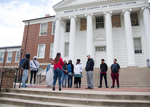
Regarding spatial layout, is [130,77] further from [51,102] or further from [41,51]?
[41,51]

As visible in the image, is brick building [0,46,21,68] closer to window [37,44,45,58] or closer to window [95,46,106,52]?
window [37,44,45,58]

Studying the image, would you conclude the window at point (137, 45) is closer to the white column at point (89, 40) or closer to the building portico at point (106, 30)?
the building portico at point (106, 30)

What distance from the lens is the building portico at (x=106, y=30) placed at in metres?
14.0

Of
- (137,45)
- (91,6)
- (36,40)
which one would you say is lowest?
(137,45)

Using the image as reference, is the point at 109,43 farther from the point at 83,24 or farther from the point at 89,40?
the point at 83,24

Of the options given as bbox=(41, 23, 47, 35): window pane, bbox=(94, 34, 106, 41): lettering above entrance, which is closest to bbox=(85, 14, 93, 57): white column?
bbox=(94, 34, 106, 41): lettering above entrance

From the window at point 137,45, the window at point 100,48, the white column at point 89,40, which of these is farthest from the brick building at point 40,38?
the window at point 137,45

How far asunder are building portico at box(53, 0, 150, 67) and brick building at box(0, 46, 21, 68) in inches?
649

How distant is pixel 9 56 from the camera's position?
30.1 metres

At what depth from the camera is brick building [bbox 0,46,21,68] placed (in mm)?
29061

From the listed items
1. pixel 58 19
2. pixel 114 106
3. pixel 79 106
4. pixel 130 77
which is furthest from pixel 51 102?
pixel 58 19

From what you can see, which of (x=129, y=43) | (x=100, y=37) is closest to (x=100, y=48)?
(x=100, y=37)

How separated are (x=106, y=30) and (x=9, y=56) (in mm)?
25816

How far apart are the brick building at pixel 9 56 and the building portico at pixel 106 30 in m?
16.5
